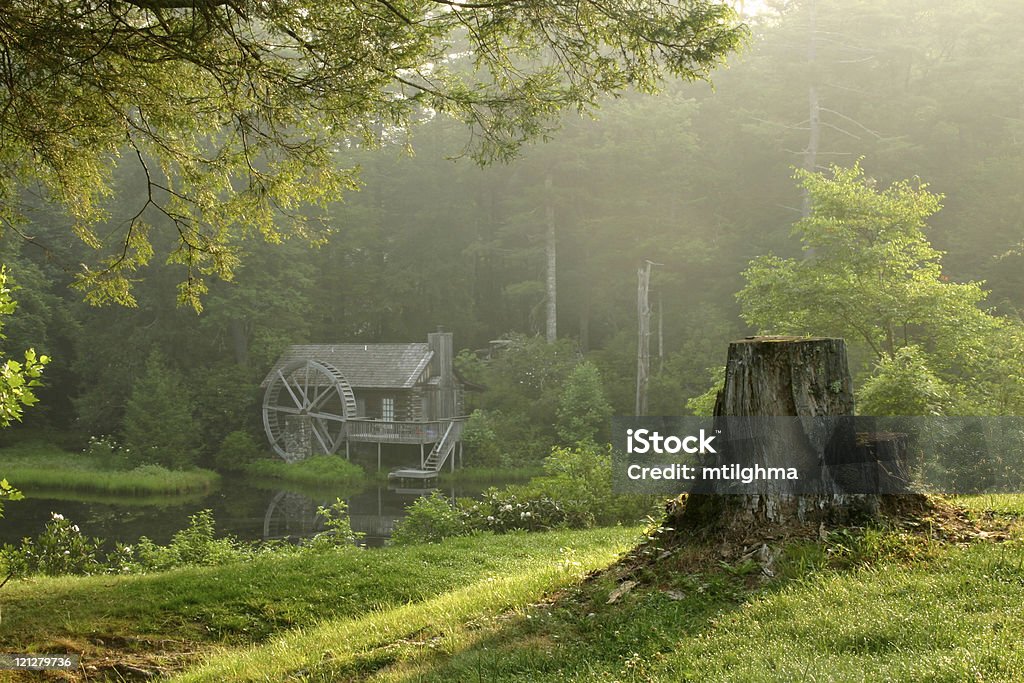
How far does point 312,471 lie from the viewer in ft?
91.6

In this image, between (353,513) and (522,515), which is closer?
(522,515)

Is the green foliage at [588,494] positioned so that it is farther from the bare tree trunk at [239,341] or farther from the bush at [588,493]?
the bare tree trunk at [239,341]

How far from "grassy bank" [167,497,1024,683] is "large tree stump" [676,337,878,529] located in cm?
26

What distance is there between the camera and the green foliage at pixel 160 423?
2792 centimetres

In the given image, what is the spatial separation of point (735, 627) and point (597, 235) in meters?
30.7

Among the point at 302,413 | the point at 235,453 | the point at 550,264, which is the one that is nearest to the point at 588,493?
the point at 302,413

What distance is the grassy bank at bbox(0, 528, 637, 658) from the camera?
6531 mm

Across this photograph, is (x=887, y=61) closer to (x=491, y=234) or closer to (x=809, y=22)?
(x=809, y=22)

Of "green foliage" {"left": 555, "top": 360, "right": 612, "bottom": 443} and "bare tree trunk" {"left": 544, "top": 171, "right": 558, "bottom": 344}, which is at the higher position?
"bare tree trunk" {"left": 544, "top": 171, "right": 558, "bottom": 344}

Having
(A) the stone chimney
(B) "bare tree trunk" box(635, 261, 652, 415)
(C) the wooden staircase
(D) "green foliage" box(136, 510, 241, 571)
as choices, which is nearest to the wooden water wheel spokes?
(A) the stone chimney

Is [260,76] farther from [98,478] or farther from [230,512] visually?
[98,478]

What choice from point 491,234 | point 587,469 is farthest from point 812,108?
point 587,469

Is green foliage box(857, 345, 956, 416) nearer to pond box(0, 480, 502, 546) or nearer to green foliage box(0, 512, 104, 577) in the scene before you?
green foliage box(0, 512, 104, 577)

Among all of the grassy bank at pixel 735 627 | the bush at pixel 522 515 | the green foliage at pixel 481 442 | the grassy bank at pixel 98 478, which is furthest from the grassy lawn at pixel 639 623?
the green foliage at pixel 481 442
